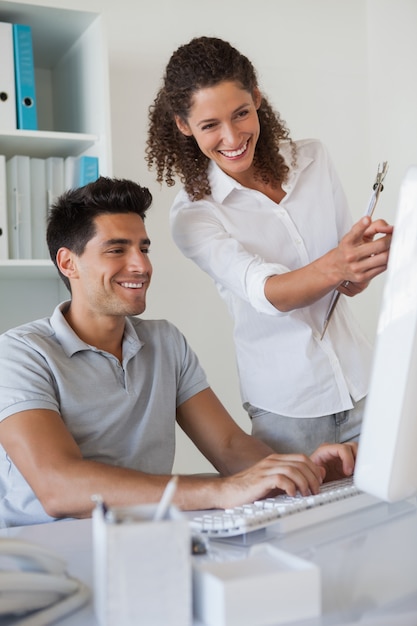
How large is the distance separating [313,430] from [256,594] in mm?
1119

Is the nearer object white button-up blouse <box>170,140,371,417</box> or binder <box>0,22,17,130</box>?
white button-up blouse <box>170,140,371,417</box>

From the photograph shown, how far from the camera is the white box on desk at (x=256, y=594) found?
0.75 metres

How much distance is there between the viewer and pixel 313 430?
6.10 ft

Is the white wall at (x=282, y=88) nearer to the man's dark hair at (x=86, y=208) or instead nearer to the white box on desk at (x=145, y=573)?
the man's dark hair at (x=86, y=208)

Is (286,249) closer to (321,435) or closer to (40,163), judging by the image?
(321,435)

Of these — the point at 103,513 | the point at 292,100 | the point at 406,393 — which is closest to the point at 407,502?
the point at 406,393

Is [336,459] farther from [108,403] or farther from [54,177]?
[54,177]

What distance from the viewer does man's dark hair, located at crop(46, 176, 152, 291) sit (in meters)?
1.86

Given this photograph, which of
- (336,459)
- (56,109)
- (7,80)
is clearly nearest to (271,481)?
(336,459)

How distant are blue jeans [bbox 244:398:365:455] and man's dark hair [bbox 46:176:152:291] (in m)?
0.58

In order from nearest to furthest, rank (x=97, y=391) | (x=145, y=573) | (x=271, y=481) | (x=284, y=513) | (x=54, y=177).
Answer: (x=145, y=573)
(x=284, y=513)
(x=271, y=481)
(x=97, y=391)
(x=54, y=177)

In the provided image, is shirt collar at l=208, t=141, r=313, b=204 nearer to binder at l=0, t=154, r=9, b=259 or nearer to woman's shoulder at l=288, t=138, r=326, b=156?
woman's shoulder at l=288, t=138, r=326, b=156

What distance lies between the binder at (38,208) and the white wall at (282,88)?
42 centimetres

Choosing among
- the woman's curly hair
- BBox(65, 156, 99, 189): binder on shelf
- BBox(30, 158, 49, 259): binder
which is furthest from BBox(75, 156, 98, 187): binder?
the woman's curly hair
